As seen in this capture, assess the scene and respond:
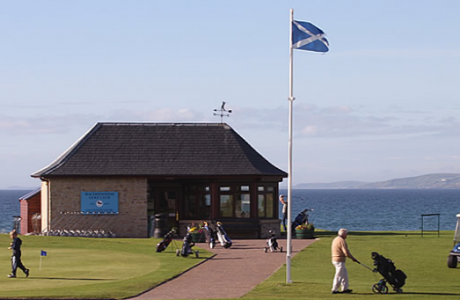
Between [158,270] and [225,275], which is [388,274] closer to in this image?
[225,275]

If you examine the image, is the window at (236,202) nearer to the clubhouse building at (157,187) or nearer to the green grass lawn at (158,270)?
the clubhouse building at (157,187)

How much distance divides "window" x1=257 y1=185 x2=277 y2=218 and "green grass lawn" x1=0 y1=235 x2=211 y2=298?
20.2ft

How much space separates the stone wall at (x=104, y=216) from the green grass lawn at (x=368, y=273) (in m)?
9.60

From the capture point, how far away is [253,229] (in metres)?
42.8

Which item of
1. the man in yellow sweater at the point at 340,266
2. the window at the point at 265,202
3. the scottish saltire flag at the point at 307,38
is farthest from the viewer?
the window at the point at 265,202

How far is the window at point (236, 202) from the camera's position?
142ft

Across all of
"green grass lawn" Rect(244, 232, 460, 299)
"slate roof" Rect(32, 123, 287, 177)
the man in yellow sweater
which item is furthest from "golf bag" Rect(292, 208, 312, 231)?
the man in yellow sweater

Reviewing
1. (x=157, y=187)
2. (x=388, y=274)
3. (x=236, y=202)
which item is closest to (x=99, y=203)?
(x=157, y=187)

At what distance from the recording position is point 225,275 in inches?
1046

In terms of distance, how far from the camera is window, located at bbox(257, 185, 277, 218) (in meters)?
43.2

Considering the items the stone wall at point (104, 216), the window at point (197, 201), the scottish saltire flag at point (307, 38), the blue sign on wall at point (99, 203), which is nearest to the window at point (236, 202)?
the window at point (197, 201)

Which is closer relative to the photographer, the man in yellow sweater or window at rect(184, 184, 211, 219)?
the man in yellow sweater

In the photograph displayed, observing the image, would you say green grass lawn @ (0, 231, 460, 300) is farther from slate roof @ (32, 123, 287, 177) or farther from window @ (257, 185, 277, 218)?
slate roof @ (32, 123, 287, 177)

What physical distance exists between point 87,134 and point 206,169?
7.30 metres
